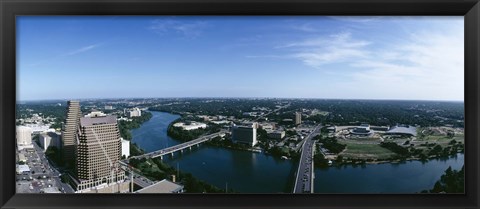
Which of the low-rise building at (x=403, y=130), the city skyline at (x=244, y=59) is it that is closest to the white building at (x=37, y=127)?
the city skyline at (x=244, y=59)

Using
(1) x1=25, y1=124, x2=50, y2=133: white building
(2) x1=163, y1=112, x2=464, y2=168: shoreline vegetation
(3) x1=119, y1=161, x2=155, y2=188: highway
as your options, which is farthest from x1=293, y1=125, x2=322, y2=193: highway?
(1) x1=25, y1=124, x2=50, y2=133: white building

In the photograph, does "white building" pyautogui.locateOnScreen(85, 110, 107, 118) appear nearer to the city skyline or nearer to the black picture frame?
the city skyline

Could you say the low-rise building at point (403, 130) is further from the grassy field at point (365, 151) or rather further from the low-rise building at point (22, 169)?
the low-rise building at point (22, 169)

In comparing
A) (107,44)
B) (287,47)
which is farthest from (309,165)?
(107,44)
